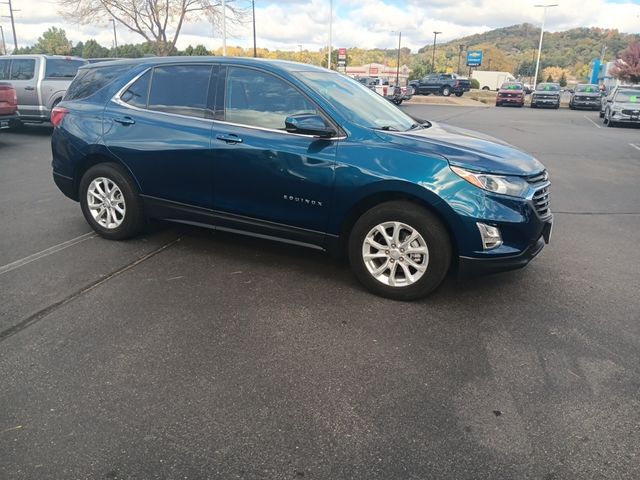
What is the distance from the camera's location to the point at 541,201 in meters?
4.14

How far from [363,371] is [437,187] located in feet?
4.86

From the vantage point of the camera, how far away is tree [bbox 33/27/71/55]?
6617cm

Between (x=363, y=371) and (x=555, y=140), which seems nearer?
(x=363, y=371)

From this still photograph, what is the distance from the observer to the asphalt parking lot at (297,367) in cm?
248

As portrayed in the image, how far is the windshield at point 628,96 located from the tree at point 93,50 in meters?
56.5

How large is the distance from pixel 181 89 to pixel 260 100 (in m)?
0.87

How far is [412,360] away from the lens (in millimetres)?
3328

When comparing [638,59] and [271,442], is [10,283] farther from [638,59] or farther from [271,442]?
[638,59]

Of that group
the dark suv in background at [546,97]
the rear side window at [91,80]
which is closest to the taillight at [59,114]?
the rear side window at [91,80]

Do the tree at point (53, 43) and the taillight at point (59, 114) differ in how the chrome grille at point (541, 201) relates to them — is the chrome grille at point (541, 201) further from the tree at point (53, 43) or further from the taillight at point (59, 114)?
the tree at point (53, 43)

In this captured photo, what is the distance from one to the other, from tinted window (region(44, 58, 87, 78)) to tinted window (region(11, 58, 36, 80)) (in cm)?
37

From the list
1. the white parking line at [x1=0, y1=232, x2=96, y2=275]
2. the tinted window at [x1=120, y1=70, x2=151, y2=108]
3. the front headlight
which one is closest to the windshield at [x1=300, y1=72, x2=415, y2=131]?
the front headlight

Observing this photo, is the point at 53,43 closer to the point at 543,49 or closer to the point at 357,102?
the point at 357,102

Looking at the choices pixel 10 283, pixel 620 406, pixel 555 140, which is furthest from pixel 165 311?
pixel 555 140
